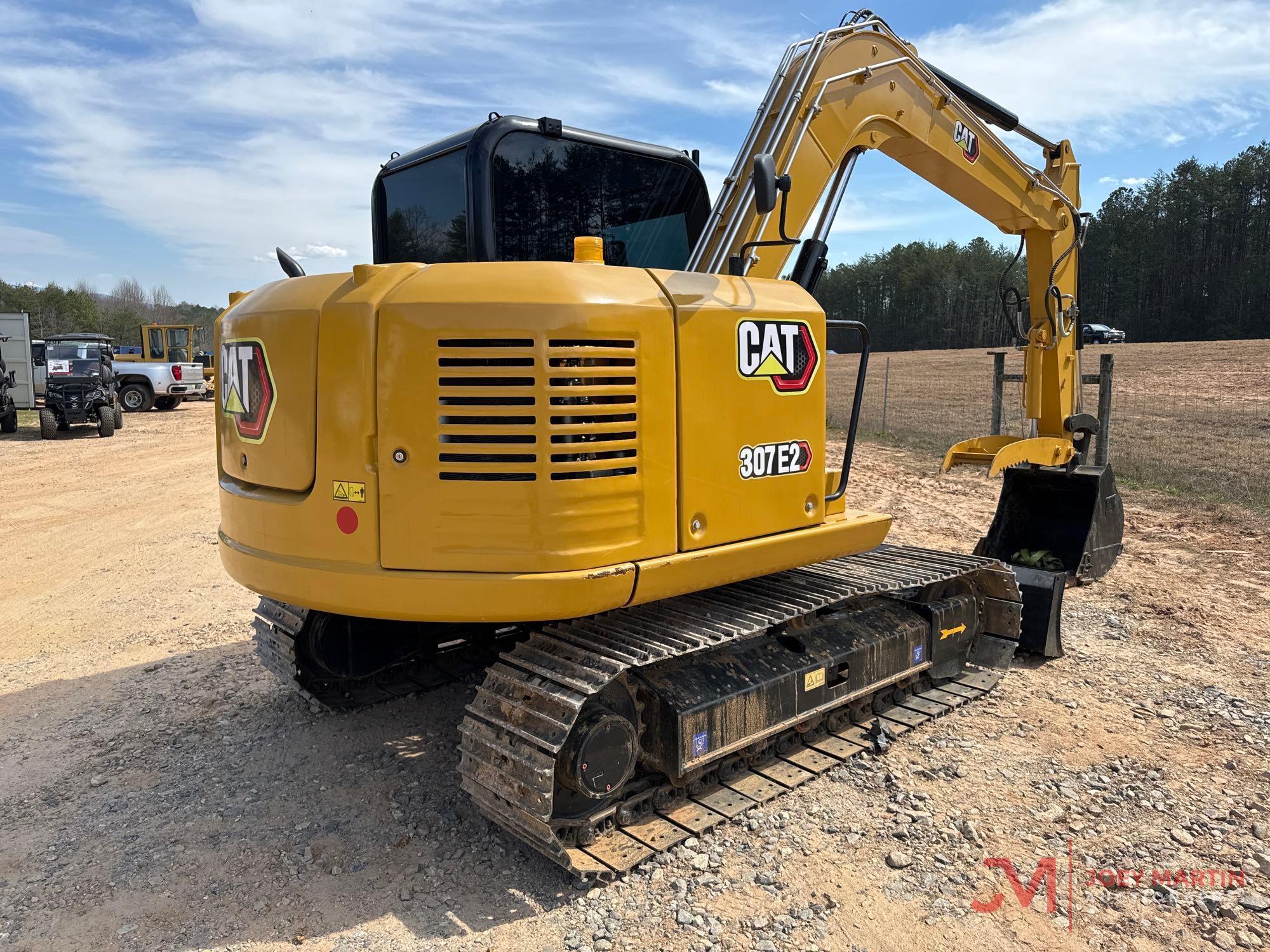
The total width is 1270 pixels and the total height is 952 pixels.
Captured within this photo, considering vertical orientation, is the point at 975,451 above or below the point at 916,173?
Answer: below

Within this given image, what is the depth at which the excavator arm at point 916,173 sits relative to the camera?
4.68 metres

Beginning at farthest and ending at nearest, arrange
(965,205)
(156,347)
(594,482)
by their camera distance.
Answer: (156,347) < (965,205) < (594,482)

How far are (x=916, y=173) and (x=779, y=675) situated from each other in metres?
3.93

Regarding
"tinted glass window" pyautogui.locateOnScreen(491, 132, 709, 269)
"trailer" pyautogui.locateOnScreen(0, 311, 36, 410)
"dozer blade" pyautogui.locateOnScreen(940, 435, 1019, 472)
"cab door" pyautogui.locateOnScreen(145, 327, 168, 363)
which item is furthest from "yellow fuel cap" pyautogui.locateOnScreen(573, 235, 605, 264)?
"cab door" pyautogui.locateOnScreen(145, 327, 168, 363)

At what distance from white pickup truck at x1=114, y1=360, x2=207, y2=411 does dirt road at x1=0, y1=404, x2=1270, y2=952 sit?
68.7 feet

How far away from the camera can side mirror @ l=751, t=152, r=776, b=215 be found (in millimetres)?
3418

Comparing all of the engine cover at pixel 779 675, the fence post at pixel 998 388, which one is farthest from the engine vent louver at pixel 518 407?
the fence post at pixel 998 388

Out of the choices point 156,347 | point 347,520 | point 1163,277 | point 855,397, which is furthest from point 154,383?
point 1163,277

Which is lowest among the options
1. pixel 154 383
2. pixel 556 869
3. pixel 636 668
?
pixel 556 869

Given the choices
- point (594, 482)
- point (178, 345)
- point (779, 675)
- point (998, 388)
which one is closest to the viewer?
point (594, 482)

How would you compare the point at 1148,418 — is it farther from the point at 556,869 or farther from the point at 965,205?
the point at 556,869

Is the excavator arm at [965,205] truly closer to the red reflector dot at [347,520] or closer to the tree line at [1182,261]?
the red reflector dot at [347,520]

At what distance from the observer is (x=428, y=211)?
14.9 feet

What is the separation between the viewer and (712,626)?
153 inches
